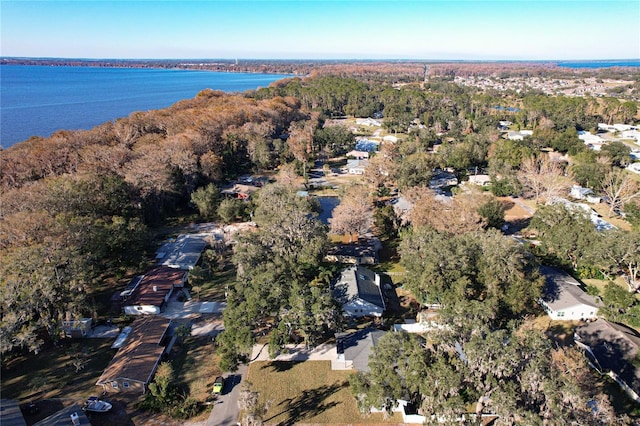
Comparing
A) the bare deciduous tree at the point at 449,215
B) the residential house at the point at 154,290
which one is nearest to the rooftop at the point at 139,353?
the residential house at the point at 154,290

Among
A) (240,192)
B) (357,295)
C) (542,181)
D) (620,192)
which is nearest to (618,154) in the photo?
(620,192)

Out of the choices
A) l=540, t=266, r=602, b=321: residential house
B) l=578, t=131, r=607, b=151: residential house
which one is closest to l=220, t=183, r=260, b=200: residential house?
l=540, t=266, r=602, b=321: residential house

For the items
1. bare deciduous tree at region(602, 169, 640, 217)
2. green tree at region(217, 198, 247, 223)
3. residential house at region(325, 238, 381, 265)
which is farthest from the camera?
bare deciduous tree at region(602, 169, 640, 217)

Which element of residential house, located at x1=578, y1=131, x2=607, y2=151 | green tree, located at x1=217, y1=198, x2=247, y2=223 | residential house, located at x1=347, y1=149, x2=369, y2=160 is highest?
residential house, located at x1=578, y1=131, x2=607, y2=151

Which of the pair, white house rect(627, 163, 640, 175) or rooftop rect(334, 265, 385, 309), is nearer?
rooftop rect(334, 265, 385, 309)

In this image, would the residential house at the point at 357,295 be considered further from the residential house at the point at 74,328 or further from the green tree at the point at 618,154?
the green tree at the point at 618,154

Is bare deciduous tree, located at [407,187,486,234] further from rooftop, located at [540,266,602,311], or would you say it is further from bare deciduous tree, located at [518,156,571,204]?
bare deciduous tree, located at [518,156,571,204]

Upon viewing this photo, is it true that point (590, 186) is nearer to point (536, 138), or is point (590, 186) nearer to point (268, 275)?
point (536, 138)
